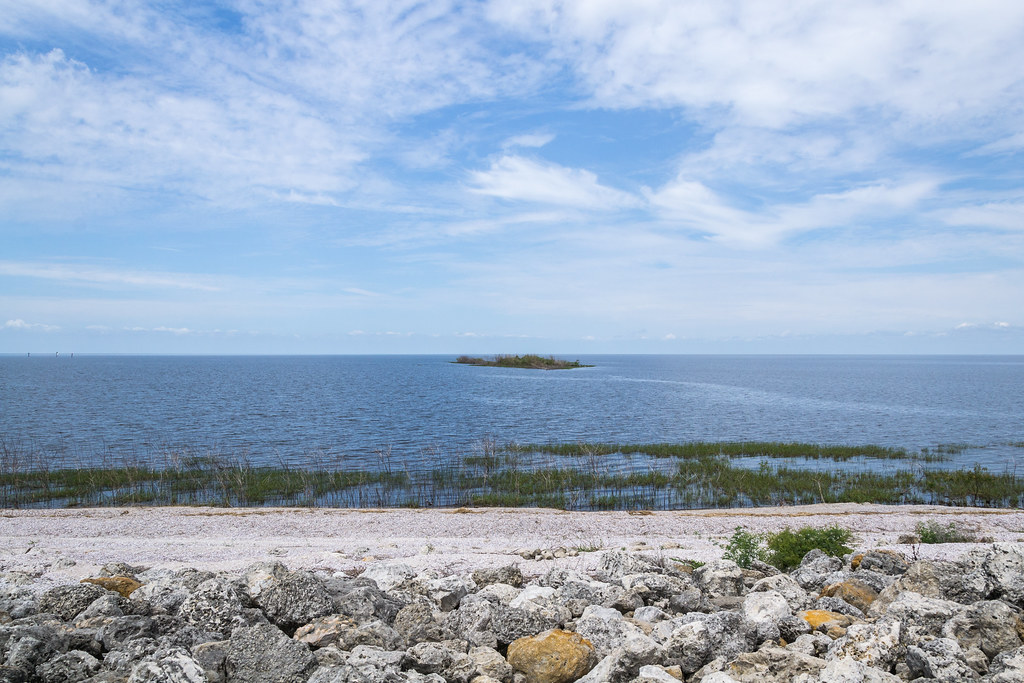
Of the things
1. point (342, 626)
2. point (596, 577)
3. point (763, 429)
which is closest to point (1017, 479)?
point (763, 429)

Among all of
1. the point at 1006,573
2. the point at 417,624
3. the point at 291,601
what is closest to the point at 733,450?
the point at 1006,573

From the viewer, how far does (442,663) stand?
8.09 metres

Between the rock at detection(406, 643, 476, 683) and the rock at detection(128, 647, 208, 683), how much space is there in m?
Result: 2.45

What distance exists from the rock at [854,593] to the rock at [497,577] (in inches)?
221

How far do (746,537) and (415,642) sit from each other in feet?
26.9

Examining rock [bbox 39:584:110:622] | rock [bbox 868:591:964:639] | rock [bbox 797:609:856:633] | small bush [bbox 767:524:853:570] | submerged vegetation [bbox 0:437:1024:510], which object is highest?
rock [bbox 868:591:964:639]

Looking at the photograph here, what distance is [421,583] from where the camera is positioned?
11.4m

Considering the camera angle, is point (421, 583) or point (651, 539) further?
point (651, 539)

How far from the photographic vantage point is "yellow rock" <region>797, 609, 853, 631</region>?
9305mm

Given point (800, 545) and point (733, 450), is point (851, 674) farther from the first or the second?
point (733, 450)

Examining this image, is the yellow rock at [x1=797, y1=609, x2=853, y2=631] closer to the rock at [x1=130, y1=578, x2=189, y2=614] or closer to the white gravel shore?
the white gravel shore

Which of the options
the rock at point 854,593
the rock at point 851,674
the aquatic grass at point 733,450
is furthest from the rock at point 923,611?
the aquatic grass at point 733,450

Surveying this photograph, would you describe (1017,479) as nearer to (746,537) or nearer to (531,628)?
(746,537)

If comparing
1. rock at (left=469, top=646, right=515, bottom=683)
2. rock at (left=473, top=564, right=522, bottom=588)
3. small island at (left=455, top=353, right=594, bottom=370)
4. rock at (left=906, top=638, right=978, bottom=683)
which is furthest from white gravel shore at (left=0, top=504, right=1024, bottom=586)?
small island at (left=455, top=353, right=594, bottom=370)
